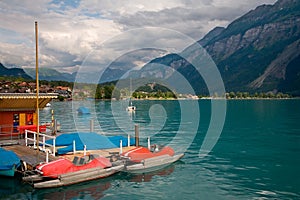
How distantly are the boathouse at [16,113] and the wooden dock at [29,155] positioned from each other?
9.85 feet

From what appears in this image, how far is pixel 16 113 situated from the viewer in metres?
31.9

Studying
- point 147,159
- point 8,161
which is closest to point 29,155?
point 8,161

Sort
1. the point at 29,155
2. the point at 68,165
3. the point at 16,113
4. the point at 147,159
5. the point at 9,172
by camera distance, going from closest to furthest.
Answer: the point at 68,165 → the point at 9,172 → the point at 29,155 → the point at 147,159 → the point at 16,113

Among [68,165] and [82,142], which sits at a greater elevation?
[82,142]

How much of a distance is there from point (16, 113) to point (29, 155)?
25.9ft

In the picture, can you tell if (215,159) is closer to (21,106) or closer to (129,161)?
(129,161)

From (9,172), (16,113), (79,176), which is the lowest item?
(79,176)

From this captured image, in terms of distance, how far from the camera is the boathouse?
30.7 meters

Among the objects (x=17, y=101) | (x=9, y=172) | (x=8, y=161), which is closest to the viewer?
(x=8, y=161)

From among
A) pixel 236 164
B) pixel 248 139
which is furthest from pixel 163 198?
pixel 248 139

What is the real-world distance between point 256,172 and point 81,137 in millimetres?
15853

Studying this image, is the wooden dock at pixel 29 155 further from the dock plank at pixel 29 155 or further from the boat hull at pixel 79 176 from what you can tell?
the boat hull at pixel 79 176

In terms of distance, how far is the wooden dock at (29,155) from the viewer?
77.2 feet

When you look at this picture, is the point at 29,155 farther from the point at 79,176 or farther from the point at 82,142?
the point at 79,176
